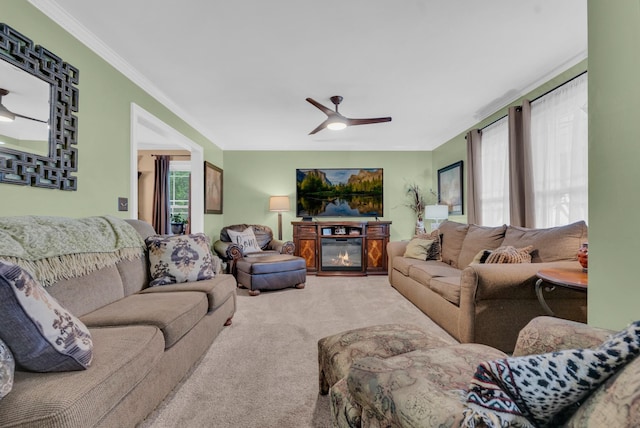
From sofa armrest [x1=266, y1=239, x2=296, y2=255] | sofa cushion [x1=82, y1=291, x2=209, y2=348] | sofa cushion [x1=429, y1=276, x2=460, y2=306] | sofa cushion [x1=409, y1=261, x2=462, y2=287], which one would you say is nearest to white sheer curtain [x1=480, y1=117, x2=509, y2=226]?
sofa cushion [x1=409, y1=261, x2=462, y2=287]

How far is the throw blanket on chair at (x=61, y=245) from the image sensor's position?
1.55 metres

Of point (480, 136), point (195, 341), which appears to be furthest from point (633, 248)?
point (480, 136)

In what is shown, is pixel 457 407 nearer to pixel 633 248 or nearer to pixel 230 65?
pixel 633 248

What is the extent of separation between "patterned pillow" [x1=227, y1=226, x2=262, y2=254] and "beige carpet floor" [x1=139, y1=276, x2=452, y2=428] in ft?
3.56

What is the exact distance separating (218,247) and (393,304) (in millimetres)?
2877

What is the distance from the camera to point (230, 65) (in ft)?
9.36

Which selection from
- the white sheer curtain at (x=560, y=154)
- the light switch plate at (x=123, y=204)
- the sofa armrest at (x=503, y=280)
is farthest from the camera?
the light switch plate at (x=123, y=204)

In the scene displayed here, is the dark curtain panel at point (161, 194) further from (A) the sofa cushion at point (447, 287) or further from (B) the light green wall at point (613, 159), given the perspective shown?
(B) the light green wall at point (613, 159)

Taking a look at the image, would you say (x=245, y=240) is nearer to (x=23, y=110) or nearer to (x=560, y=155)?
(x=23, y=110)

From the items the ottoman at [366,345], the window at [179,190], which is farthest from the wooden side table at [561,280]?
the window at [179,190]

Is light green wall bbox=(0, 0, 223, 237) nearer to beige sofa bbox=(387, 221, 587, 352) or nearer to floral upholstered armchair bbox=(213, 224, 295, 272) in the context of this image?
floral upholstered armchair bbox=(213, 224, 295, 272)

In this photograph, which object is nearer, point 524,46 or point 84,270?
point 84,270

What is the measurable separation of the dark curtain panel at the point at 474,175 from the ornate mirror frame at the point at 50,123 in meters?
4.51

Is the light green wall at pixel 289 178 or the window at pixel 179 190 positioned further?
A: the window at pixel 179 190
